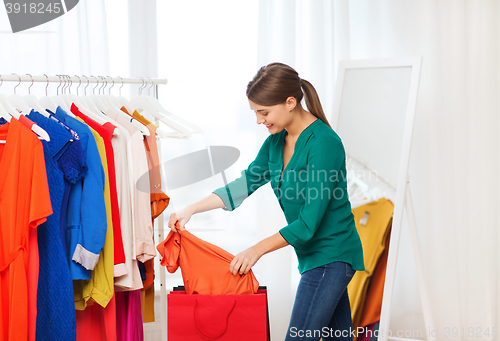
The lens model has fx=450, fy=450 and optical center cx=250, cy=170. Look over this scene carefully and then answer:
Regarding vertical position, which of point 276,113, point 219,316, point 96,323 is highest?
point 276,113

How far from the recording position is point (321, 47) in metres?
2.48

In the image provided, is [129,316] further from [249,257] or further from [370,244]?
[370,244]

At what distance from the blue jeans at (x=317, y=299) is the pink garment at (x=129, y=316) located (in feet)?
2.06

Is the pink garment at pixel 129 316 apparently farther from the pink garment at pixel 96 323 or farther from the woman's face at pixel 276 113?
the woman's face at pixel 276 113

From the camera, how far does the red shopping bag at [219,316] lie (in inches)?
53.7

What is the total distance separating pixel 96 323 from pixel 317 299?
871 mm

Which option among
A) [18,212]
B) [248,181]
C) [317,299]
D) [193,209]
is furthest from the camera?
[248,181]

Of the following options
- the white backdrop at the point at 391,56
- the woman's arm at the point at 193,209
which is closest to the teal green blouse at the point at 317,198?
the woman's arm at the point at 193,209

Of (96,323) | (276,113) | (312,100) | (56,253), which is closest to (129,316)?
(96,323)

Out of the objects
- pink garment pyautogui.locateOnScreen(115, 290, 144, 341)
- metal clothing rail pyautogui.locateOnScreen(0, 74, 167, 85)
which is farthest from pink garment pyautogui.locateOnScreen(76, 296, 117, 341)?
metal clothing rail pyautogui.locateOnScreen(0, 74, 167, 85)

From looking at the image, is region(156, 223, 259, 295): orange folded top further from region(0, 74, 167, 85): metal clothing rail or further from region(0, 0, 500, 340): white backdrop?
region(0, 0, 500, 340): white backdrop

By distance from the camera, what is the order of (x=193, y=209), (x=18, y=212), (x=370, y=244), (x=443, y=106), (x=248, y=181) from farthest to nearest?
(x=443, y=106)
(x=370, y=244)
(x=248, y=181)
(x=193, y=209)
(x=18, y=212)

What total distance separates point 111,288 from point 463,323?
1967 millimetres

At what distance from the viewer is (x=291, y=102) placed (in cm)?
149
